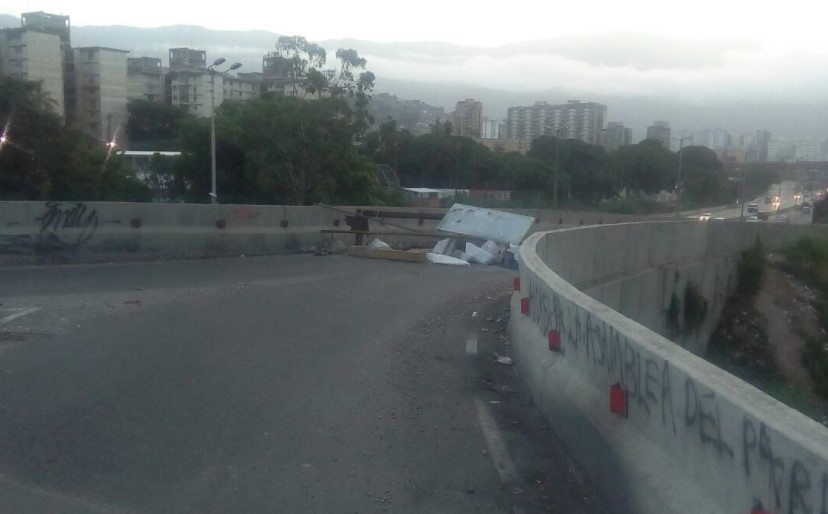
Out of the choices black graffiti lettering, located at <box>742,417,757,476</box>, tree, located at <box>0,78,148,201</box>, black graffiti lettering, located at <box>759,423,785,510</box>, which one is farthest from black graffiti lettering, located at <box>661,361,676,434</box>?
tree, located at <box>0,78,148,201</box>

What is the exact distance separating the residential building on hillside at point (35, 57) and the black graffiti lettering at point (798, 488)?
48.9m

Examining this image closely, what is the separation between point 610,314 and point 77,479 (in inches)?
149

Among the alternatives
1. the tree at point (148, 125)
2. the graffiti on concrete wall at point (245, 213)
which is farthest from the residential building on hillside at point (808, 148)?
the graffiti on concrete wall at point (245, 213)

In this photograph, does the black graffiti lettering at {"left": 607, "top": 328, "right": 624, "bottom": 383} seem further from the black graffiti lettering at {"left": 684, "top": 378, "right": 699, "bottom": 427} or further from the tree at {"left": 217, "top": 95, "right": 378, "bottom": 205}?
the tree at {"left": 217, "top": 95, "right": 378, "bottom": 205}

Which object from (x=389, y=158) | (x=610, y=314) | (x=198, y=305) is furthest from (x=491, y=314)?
(x=389, y=158)

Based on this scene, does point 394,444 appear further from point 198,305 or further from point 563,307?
point 198,305

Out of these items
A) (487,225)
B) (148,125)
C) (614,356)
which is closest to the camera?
(614,356)

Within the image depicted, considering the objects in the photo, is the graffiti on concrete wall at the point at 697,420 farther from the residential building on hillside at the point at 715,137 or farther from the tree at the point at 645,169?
the residential building on hillside at the point at 715,137

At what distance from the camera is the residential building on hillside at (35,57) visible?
48.8 m

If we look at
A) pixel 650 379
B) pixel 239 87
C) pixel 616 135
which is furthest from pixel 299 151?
pixel 616 135

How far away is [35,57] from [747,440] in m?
52.3

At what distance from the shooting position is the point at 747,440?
160 inches

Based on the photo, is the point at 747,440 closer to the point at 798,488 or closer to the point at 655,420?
the point at 798,488

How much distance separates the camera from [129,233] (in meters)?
18.2
